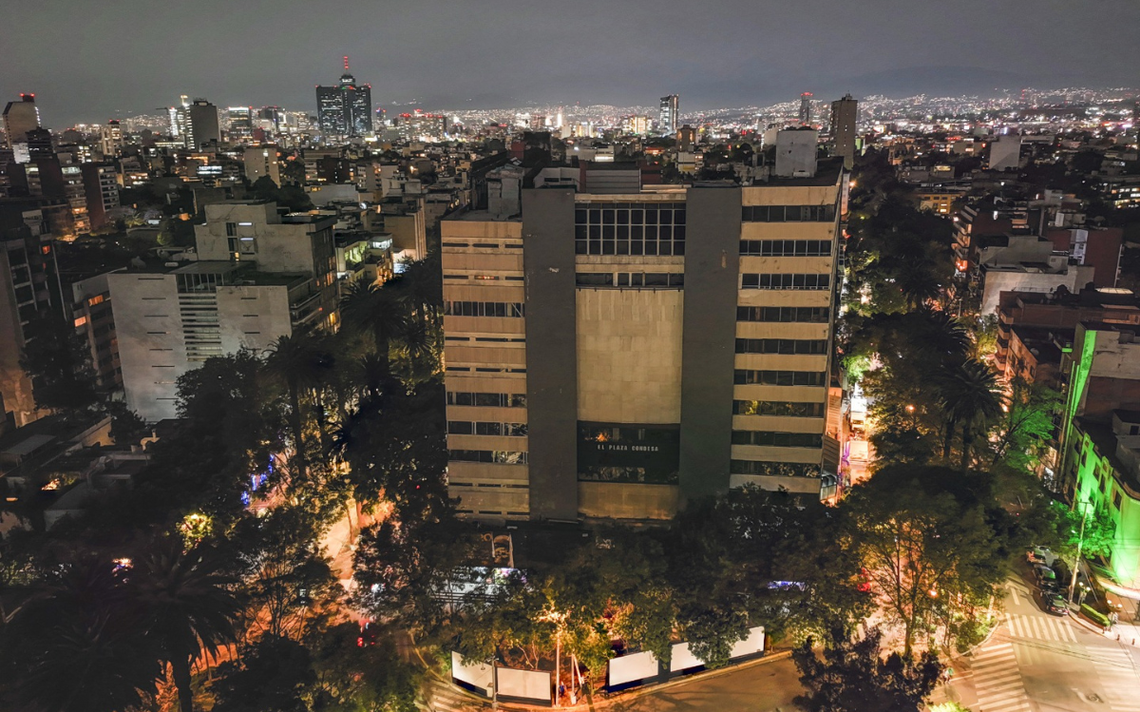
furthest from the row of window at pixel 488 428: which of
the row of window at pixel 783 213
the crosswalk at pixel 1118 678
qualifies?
the crosswalk at pixel 1118 678

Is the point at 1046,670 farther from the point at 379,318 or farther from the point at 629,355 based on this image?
the point at 379,318

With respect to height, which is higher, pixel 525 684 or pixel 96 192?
pixel 96 192

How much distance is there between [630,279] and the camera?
4691cm

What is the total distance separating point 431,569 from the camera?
40.2 meters

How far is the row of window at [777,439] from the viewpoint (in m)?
48.4

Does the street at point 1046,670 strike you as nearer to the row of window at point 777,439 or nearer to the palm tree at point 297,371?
the row of window at point 777,439

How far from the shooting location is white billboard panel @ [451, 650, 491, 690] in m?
40.4

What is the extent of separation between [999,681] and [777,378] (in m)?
19.8

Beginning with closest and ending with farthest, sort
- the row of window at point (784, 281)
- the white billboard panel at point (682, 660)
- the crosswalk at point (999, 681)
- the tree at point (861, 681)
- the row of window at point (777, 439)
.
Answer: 1. the tree at point (861, 681)
2. the crosswalk at point (999, 681)
3. the white billboard panel at point (682, 660)
4. the row of window at point (784, 281)
5. the row of window at point (777, 439)

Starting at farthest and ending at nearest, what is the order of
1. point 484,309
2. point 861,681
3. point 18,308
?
point 18,308 → point 484,309 → point 861,681

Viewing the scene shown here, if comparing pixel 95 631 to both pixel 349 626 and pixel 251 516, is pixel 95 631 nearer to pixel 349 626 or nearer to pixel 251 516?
pixel 349 626

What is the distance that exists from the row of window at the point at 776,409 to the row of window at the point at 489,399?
13.4 meters

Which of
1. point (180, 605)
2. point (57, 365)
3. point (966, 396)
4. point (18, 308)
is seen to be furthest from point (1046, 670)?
point (18, 308)

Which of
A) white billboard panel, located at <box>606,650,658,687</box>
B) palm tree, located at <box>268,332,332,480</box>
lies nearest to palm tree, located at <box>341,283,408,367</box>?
palm tree, located at <box>268,332,332,480</box>
